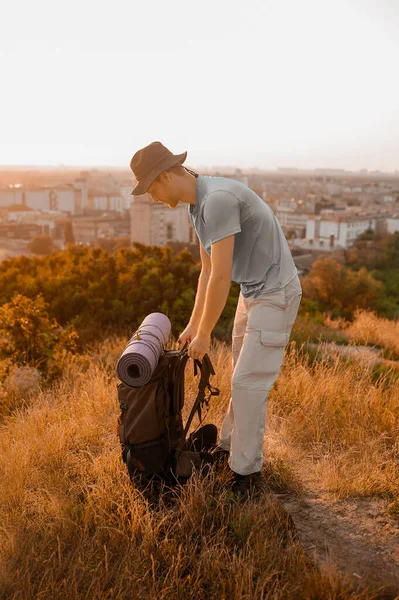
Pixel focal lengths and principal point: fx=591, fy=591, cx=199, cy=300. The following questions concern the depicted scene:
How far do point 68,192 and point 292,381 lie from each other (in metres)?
75.1

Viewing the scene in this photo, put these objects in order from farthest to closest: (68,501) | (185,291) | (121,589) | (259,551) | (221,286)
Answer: (185,291) < (68,501) < (221,286) < (259,551) < (121,589)

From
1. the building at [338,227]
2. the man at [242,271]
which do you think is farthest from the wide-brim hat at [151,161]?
the building at [338,227]

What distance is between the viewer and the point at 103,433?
338 centimetres

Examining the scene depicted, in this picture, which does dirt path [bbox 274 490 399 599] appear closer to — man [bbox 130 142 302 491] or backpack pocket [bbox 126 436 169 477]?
man [bbox 130 142 302 491]

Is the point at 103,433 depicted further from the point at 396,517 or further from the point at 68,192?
the point at 68,192

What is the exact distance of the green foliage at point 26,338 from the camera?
5.19 m

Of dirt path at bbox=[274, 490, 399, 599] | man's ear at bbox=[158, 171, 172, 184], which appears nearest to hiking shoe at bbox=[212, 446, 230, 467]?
dirt path at bbox=[274, 490, 399, 599]

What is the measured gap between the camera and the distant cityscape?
145 feet

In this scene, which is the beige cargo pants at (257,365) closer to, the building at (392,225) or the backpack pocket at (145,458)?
the backpack pocket at (145,458)

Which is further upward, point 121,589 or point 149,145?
point 149,145

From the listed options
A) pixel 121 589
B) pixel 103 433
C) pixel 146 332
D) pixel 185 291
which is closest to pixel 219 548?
pixel 121 589

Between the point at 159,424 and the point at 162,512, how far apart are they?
0.36m

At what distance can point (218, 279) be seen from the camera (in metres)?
2.34

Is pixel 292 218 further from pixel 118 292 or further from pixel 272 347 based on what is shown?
pixel 272 347
